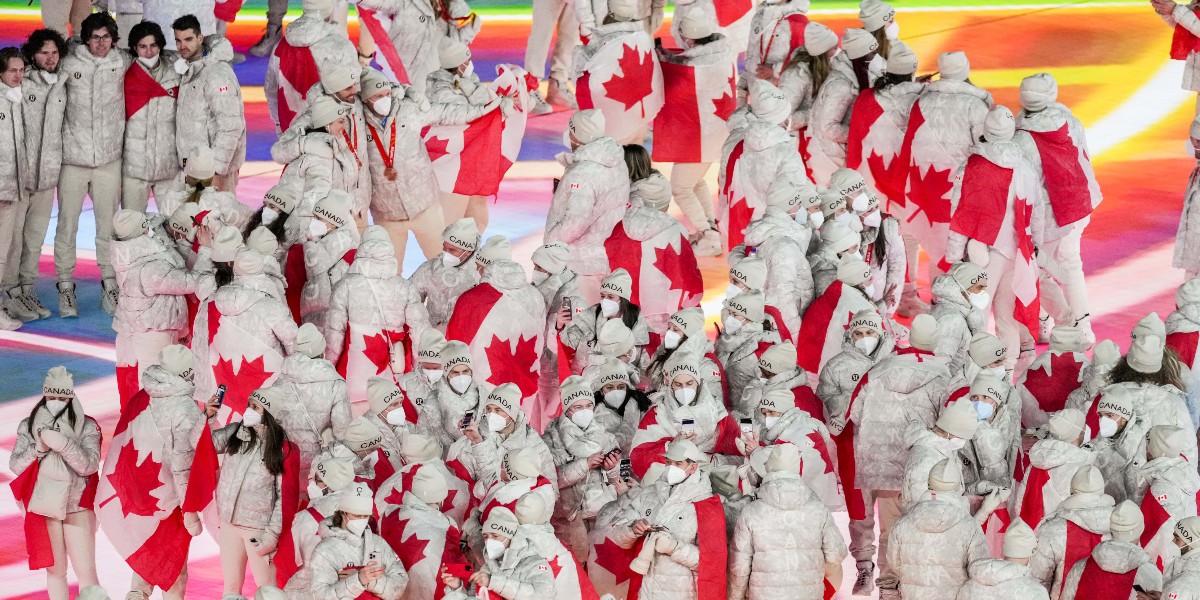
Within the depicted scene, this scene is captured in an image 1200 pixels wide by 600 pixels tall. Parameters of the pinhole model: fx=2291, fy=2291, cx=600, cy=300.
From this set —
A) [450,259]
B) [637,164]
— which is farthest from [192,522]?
[637,164]

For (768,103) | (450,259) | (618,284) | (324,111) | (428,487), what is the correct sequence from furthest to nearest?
(768,103)
(324,111)
(450,259)
(618,284)
(428,487)

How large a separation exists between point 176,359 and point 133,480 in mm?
629

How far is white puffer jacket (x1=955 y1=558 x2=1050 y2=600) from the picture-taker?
32.9 feet

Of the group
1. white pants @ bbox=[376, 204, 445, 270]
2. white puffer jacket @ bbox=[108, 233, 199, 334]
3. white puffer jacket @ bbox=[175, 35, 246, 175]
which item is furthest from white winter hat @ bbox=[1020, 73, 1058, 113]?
white puffer jacket @ bbox=[108, 233, 199, 334]

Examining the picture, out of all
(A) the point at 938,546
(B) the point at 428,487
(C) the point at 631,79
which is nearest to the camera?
(A) the point at 938,546

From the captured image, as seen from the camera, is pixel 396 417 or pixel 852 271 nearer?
pixel 396 417

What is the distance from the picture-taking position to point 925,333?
11.8 m

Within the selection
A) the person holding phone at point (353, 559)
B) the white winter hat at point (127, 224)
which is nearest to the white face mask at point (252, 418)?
the person holding phone at point (353, 559)

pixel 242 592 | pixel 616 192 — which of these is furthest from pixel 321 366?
pixel 616 192

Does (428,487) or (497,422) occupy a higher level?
(497,422)

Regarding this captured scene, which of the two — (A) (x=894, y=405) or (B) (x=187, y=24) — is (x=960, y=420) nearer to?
(A) (x=894, y=405)

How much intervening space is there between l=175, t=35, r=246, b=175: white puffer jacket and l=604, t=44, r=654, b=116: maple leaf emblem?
8.12 ft

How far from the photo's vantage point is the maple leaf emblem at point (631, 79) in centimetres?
1514

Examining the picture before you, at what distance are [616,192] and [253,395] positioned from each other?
317cm
